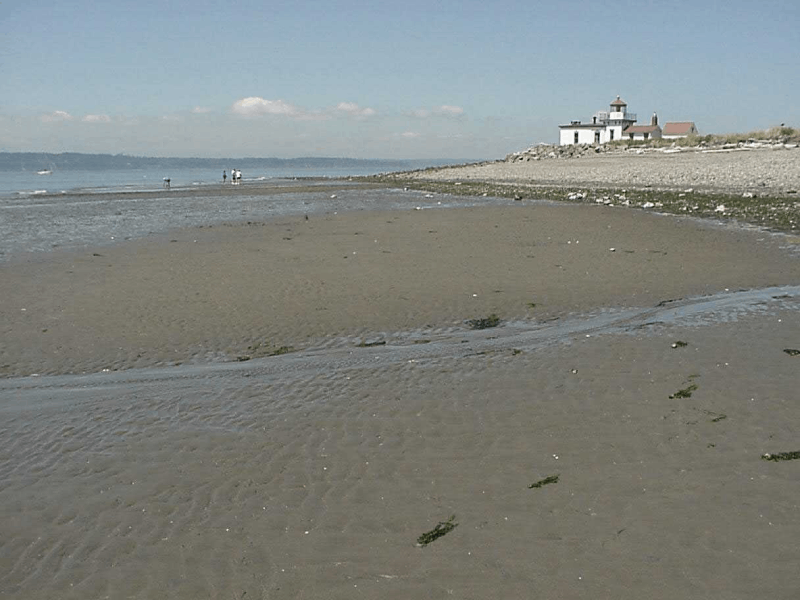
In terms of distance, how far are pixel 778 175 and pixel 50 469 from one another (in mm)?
40880

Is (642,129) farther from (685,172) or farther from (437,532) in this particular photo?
(437,532)

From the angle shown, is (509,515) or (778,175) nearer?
(509,515)

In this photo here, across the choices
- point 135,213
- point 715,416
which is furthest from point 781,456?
point 135,213

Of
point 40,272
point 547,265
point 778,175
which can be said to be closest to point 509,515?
point 547,265

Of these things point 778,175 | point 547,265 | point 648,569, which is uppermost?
point 778,175

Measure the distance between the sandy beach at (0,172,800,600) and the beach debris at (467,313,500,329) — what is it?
167 mm

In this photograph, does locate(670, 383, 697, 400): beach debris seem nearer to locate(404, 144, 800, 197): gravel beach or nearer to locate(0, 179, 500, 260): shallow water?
locate(0, 179, 500, 260): shallow water

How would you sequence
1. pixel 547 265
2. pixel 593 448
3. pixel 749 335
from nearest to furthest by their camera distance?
pixel 593 448 → pixel 749 335 → pixel 547 265

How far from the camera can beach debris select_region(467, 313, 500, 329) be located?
1153 cm

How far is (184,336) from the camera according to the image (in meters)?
11.3

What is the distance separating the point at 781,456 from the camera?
6.21 m

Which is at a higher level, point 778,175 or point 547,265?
point 778,175

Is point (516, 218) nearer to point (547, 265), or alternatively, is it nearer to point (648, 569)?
point (547, 265)

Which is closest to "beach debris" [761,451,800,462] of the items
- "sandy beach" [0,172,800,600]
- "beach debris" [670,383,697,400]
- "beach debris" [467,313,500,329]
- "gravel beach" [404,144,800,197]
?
"sandy beach" [0,172,800,600]
